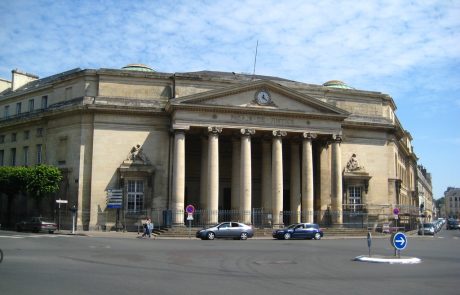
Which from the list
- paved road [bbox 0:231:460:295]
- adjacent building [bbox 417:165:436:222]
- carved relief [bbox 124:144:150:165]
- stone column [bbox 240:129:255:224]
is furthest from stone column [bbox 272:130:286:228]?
adjacent building [bbox 417:165:436:222]

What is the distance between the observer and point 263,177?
4678 cm

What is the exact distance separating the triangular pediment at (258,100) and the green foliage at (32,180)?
11980 millimetres

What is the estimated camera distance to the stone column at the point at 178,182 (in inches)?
1633

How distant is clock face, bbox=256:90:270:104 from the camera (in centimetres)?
4475

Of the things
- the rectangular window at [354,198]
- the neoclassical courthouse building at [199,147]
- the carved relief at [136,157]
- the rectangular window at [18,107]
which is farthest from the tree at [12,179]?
the rectangular window at [354,198]

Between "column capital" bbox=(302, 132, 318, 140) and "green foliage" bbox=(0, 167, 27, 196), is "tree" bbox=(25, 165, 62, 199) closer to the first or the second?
"green foliage" bbox=(0, 167, 27, 196)

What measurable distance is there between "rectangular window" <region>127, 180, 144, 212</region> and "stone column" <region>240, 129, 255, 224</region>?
918 centimetres

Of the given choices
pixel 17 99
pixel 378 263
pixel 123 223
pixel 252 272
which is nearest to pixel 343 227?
pixel 123 223

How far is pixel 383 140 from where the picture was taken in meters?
52.4

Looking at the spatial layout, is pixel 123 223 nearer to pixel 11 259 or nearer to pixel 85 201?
pixel 85 201

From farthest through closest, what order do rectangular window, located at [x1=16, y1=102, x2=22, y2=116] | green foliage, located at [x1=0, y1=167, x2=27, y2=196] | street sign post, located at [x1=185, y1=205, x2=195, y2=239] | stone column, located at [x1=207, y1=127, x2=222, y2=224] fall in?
rectangular window, located at [x1=16, y1=102, x2=22, y2=116], green foliage, located at [x1=0, y1=167, x2=27, y2=196], stone column, located at [x1=207, y1=127, x2=222, y2=224], street sign post, located at [x1=185, y1=205, x2=195, y2=239]

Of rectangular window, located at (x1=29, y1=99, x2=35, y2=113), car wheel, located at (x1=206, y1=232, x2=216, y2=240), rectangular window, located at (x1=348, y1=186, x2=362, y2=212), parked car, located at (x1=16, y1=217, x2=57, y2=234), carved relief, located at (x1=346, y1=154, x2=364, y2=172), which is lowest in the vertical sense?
car wheel, located at (x1=206, y1=232, x2=216, y2=240)

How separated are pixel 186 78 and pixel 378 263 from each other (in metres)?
31.1

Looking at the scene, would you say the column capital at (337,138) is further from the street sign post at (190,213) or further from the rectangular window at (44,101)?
the rectangular window at (44,101)
